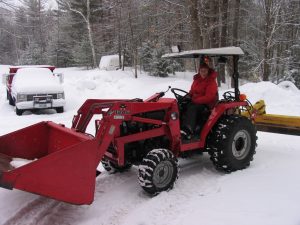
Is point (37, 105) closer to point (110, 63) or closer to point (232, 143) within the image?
point (232, 143)

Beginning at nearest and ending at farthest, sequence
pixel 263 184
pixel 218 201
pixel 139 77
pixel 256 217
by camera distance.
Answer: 1. pixel 256 217
2. pixel 218 201
3. pixel 263 184
4. pixel 139 77

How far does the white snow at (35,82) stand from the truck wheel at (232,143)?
837cm

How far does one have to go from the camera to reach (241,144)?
6227 mm

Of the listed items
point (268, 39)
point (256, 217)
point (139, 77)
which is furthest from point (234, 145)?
point (139, 77)

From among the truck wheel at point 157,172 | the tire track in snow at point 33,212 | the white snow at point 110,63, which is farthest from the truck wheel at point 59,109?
the white snow at point 110,63

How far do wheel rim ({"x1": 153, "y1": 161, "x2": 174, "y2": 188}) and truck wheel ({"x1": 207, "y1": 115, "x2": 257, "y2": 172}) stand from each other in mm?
974

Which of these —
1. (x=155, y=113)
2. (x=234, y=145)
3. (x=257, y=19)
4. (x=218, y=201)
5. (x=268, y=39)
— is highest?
(x=257, y=19)

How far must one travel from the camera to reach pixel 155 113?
5.55m

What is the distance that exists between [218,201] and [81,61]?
29240 millimetres

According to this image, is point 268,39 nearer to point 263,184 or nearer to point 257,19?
point 257,19

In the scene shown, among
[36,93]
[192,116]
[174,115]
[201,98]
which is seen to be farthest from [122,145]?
[36,93]

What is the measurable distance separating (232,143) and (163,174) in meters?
1.41

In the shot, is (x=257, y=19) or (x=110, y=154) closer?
(x=110, y=154)

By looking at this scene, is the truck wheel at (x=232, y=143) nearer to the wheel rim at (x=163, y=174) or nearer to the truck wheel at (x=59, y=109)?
the wheel rim at (x=163, y=174)
